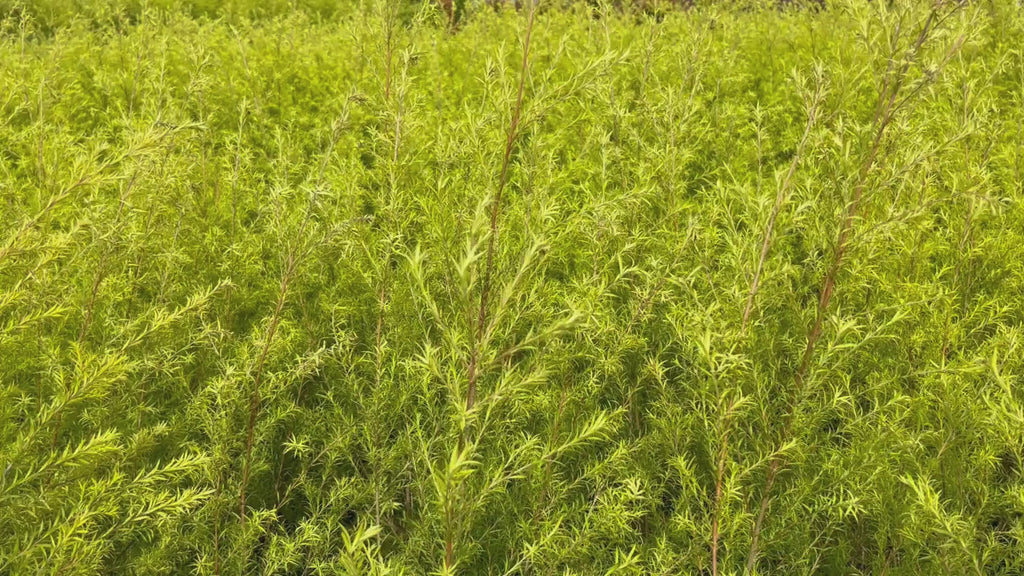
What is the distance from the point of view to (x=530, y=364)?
6.23 ft

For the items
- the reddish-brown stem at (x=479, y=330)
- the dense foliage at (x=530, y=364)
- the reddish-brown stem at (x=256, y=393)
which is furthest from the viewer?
→ the reddish-brown stem at (x=256, y=393)

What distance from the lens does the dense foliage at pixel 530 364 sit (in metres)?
1.94

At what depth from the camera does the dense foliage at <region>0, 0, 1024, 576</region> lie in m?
1.94

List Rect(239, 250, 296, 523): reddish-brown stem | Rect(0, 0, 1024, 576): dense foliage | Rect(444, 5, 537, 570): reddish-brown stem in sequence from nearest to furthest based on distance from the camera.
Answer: Rect(444, 5, 537, 570): reddish-brown stem → Rect(0, 0, 1024, 576): dense foliage → Rect(239, 250, 296, 523): reddish-brown stem

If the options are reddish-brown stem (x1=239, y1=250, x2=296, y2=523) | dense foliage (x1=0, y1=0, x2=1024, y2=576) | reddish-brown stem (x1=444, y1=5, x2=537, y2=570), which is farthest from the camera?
reddish-brown stem (x1=239, y1=250, x2=296, y2=523)

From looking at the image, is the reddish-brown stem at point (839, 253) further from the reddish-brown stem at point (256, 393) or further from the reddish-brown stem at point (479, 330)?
the reddish-brown stem at point (256, 393)

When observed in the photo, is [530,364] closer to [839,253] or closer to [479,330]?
[479,330]

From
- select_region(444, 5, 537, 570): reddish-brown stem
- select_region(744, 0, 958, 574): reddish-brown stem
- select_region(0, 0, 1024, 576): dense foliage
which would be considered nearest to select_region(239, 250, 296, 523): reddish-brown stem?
select_region(0, 0, 1024, 576): dense foliage

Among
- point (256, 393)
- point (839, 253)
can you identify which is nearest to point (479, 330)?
point (256, 393)

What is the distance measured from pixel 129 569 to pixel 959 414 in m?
2.68

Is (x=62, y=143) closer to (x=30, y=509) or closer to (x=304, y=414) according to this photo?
(x=304, y=414)

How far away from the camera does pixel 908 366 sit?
8.31 feet

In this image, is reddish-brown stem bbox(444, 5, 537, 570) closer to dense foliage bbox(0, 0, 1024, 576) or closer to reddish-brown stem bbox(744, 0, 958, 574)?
dense foliage bbox(0, 0, 1024, 576)

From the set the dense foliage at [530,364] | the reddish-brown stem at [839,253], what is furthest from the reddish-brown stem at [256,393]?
the reddish-brown stem at [839,253]
